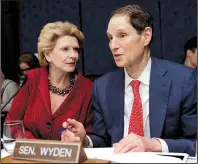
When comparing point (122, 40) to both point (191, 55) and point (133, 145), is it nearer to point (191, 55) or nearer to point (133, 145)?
point (133, 145)

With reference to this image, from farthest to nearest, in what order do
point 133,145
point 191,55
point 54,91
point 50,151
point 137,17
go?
point 191,55, point 54,91, point 137,17, point 133,145, point 50,151

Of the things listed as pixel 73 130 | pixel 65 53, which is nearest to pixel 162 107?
pixel 73 130

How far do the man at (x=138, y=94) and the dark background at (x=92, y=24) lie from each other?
363cm

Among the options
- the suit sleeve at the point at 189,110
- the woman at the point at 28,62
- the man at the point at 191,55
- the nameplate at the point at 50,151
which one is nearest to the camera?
the nameplate at the point at 50,151

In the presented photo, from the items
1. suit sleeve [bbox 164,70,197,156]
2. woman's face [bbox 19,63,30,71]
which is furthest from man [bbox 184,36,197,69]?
suit sleeve [bbox 164,70,197,156]

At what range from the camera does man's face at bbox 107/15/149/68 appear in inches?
76.9

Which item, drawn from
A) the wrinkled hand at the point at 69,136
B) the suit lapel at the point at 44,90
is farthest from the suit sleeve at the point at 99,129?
the suit lapel at the point at 44,90

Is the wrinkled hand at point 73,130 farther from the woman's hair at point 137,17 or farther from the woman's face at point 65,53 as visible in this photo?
the woman's face at point 65,53

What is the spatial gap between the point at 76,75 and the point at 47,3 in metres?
3.67

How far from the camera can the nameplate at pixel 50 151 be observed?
1.17 metres

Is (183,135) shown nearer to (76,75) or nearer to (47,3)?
(76,75)

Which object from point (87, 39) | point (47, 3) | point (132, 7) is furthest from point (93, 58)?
point (132, 7)

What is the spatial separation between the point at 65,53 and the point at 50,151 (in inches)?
55.7

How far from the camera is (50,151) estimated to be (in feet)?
3.91
